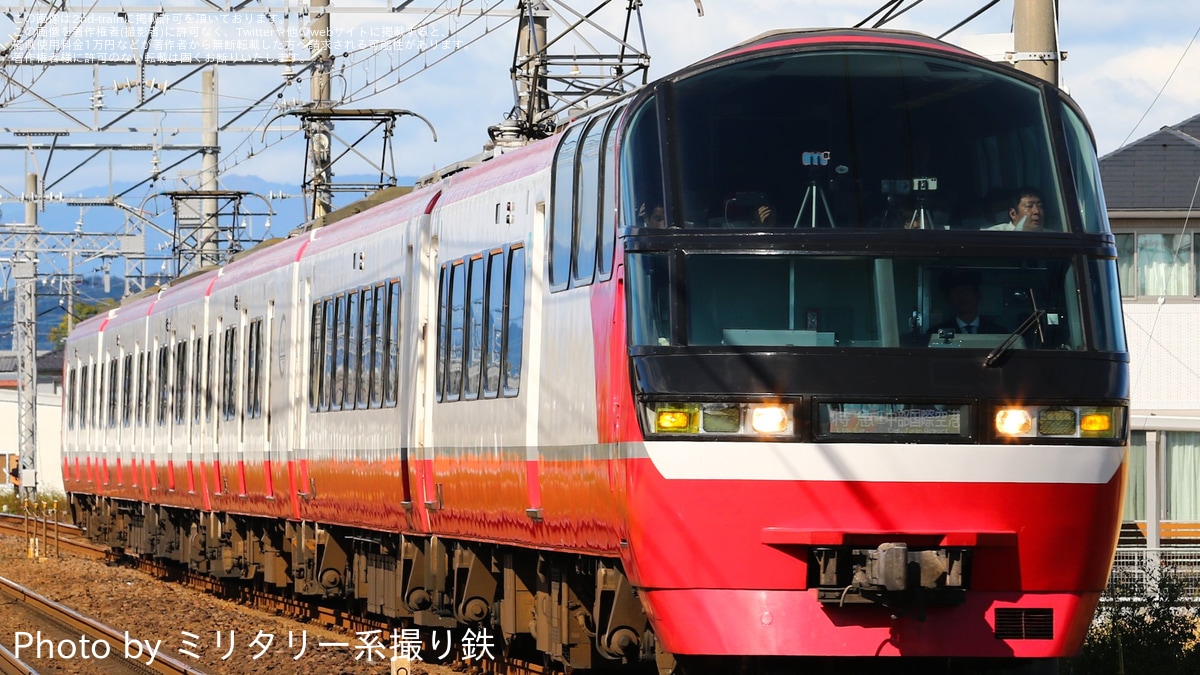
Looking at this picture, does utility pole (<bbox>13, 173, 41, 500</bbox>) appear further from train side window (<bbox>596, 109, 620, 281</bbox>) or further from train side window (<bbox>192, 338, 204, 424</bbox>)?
train side window (<bbox>596, 109, 620, 281</bbox>)

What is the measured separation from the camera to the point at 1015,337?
8.38m

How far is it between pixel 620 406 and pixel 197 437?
14.0 m

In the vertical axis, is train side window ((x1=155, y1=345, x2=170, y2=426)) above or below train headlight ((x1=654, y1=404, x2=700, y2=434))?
above

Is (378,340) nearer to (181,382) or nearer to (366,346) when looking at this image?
(366,346)

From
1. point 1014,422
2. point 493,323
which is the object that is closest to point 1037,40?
point 1014,422

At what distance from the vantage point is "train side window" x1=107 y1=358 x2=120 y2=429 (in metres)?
28.6

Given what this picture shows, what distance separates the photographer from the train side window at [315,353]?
53.9 feet

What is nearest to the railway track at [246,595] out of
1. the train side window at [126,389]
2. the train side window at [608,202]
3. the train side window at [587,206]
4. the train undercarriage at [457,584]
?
the train undercarriage at [457,584]

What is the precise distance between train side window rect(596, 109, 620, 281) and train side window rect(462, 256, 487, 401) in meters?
2.51

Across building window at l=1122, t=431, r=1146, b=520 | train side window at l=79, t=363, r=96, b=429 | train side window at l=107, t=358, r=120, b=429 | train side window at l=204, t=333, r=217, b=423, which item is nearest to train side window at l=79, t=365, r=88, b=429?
train side window at l=79, t=363, r=96, b=429

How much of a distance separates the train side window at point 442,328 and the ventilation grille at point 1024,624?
5.04 meters

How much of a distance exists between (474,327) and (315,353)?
16.1 feet

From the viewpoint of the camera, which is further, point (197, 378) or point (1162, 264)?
point (1162, 264)

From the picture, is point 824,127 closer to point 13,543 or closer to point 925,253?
point 925,253
